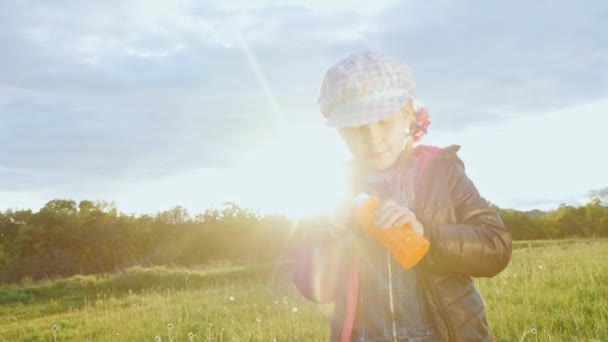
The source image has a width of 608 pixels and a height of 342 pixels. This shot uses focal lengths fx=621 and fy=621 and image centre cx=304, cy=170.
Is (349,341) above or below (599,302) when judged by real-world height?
above

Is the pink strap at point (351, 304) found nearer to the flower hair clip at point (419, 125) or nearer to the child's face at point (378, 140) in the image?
the child's face at point (378, 140)

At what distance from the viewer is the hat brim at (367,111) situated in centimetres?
288

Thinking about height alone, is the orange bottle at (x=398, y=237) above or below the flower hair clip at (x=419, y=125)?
below

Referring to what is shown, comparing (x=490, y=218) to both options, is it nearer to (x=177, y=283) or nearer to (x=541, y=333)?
(x=541, y=333)

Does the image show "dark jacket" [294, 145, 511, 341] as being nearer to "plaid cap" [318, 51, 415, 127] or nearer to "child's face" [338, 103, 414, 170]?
"child's face" [338, 103, 414, 170]

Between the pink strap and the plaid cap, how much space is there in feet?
2.39

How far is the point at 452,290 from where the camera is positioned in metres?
2.76

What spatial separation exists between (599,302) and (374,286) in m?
4.34

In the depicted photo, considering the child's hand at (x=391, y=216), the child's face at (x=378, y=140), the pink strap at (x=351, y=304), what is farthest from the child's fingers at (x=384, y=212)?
the pink strap at (x=351, y=304)

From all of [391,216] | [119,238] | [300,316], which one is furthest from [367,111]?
[119,238]

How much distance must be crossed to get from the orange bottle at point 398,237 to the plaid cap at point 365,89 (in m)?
0.50

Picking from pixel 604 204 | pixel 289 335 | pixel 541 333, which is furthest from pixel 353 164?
pixel 604 204

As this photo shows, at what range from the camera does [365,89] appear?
2.96 meters

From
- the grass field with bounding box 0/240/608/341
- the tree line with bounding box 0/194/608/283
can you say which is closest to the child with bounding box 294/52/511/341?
the grass field with bounding box 0/240/608/341
